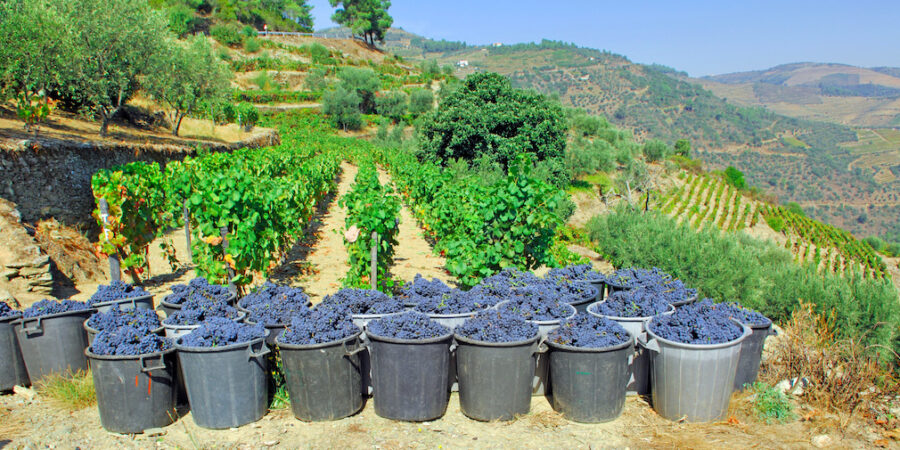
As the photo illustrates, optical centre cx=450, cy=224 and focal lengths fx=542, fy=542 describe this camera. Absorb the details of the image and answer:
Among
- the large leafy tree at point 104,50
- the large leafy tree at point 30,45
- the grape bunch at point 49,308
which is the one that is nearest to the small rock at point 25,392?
the grape bunch at point 49,308

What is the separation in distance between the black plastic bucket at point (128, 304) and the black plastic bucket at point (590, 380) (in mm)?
4129

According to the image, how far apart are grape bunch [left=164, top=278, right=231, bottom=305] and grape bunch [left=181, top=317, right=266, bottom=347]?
1071 mm

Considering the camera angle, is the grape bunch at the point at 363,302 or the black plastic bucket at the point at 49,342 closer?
the black plastic bucket at the point at 49,342

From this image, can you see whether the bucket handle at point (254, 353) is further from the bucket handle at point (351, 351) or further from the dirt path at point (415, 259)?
the dirt path at point (415, 259)

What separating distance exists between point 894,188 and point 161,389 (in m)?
153

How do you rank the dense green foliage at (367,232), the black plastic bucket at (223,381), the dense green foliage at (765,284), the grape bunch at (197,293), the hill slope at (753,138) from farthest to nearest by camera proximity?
the hill slope at (753,138)
the dense green foliage at (765,284)
the dense green foliage at (367,232)
the grape bunch at (197,293)
the black plastic bucket at (223,381)

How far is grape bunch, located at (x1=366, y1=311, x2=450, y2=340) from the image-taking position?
14.5 feet

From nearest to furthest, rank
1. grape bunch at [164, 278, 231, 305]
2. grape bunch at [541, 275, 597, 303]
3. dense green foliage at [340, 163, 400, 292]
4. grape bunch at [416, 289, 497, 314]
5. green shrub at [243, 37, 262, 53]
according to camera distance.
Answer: grape bunch at [416, 289, 497, 314] < grape bunch at [164, 278, 231, 305] < grape bunch at [541, 275, 597, 303] < dense green foliage at [340, 163, 400, 292] < green shrub at [243, 37, 262, 53]

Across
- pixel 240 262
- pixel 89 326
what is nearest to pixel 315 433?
pixel 89 326

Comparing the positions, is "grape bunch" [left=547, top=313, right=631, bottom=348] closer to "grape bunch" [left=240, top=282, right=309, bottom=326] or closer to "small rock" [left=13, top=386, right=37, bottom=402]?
"grape bunch" [left=240, top=282, right=309, bottom=326]

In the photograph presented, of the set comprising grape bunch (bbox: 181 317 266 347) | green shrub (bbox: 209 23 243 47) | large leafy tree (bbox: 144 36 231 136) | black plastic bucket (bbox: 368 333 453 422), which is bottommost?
black plastic bucket (bbox: 368 333 453 422)

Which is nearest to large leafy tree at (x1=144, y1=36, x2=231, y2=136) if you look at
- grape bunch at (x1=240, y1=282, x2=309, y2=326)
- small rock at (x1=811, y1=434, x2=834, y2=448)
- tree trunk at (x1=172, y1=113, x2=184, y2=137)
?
tree trunk at (x1=172, y1=113, x2=184, y2=137)

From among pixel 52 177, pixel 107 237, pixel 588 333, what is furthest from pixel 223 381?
pixel 52 177

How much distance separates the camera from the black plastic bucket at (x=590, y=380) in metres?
4.43
